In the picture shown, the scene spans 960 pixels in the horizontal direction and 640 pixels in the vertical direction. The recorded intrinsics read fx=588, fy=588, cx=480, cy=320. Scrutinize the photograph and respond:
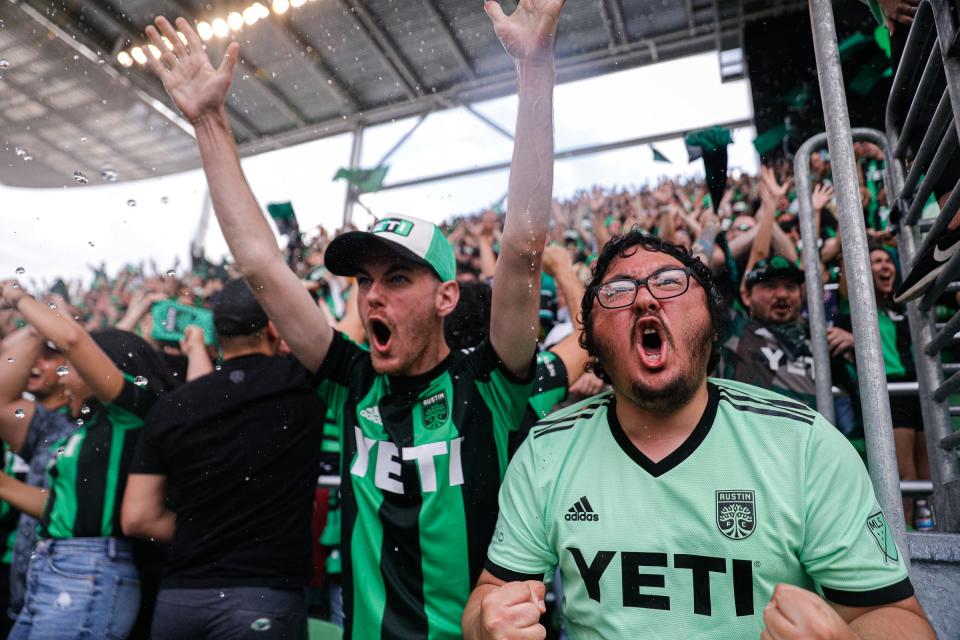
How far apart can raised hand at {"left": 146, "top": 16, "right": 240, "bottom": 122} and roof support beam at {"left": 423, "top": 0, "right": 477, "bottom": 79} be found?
Answer: 182 inches

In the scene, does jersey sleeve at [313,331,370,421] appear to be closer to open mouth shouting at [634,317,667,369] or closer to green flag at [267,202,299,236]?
open mouth shouting at [634,317,667,369]

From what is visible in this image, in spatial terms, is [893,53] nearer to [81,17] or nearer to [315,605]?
[315,605]

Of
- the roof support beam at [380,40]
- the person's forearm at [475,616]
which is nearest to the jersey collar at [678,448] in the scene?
the person's forearm at [475,616]

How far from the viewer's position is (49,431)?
9.36ft

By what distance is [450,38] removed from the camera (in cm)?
656

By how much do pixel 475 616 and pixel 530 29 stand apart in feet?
4.96

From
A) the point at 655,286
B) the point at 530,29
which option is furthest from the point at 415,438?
the point at 530,29

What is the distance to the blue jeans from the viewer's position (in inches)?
92.1

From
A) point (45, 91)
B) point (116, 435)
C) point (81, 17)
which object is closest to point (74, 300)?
point (45, 91)

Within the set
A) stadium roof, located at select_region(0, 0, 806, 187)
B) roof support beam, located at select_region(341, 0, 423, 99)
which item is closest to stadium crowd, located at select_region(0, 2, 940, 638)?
stadium roof, located at select_region(0, 0, 806, 187)

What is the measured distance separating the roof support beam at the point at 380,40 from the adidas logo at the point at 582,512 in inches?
230

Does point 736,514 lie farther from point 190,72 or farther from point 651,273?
point 190,72

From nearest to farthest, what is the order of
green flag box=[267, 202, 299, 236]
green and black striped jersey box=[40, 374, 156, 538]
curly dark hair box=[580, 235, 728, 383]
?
1. curly dark hair box=[580, 235, 728, 383]
2. green and black striped jersey box=[40, 374, 156, 538]
3. green flag box=[267, 202, 299, 236]

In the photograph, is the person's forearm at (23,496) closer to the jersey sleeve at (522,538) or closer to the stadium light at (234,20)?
the jersey sleeve at (522,538)
